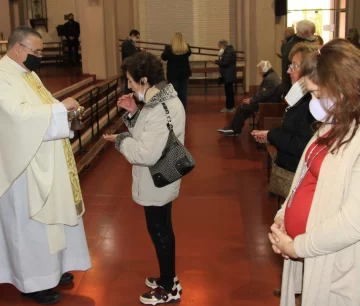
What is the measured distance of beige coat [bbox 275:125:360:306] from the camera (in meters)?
1.95

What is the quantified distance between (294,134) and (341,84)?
6.59 ft

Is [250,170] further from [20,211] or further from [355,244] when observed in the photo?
[355,244]

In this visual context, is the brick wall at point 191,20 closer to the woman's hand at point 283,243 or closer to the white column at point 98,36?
the white column at point 98,36

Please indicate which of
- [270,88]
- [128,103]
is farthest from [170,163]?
[270,88]

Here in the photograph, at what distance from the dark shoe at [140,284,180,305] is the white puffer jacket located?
68 centimetres

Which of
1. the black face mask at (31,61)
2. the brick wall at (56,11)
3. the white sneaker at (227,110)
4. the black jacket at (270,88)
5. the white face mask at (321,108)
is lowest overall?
the white sneaker at (227,110)

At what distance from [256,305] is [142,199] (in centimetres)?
109

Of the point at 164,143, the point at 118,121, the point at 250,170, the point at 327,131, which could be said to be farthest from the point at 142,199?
the point at 118,121

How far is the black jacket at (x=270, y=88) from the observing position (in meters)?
8.55

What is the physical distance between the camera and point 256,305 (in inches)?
152

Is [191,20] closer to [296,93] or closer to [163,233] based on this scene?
[296,93]

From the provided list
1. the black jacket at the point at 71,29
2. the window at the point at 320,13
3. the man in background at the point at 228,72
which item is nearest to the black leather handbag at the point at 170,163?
the man in background at the point at 228,72

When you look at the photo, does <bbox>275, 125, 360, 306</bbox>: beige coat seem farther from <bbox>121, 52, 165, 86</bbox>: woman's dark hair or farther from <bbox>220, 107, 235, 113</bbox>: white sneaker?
<bbox>220, 107, 235, 113</bbox>: white sneaker

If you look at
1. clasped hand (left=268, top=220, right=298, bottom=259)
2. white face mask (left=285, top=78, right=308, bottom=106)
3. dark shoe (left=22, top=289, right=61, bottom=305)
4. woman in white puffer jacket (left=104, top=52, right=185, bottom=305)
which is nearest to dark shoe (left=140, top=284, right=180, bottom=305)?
woman in white puffer jacket (left=104, top=52, right=185, bottom=305)
